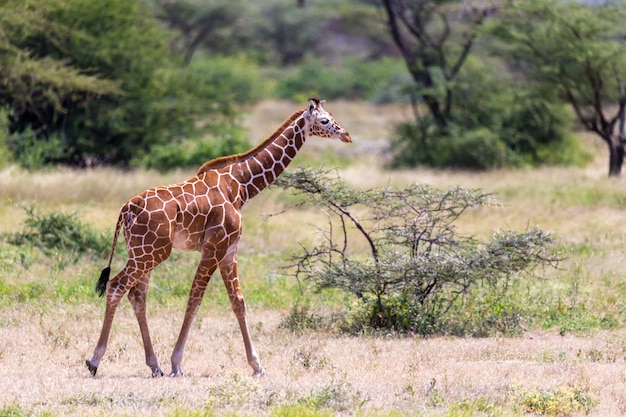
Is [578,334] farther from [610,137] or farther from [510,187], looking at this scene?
[610,137]

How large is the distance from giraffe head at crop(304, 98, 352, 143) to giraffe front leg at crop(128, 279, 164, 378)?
2.29 meters

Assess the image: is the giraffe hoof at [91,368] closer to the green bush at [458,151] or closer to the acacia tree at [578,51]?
the acacia tree at [578,51]

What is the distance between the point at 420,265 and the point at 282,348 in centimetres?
191

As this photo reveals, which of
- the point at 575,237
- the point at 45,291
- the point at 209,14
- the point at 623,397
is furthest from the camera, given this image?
the point at 209,14

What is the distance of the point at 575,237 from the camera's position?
16.8 m

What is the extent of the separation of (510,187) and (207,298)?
11072 mm

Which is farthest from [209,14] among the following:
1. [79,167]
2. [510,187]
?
[510,187]

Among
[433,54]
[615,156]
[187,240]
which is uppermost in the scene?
[187,240]

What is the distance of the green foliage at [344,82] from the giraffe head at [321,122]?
125 feet

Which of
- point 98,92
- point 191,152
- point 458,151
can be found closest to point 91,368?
point 98,92

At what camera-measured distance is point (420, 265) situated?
1117 cm

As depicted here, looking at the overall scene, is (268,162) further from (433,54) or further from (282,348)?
(433,54)

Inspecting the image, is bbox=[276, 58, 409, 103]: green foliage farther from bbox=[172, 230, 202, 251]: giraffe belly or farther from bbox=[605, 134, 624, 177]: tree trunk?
bbox=[172, 230, 202, 251]: giraffe belly

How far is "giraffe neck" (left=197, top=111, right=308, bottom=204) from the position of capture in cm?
948
